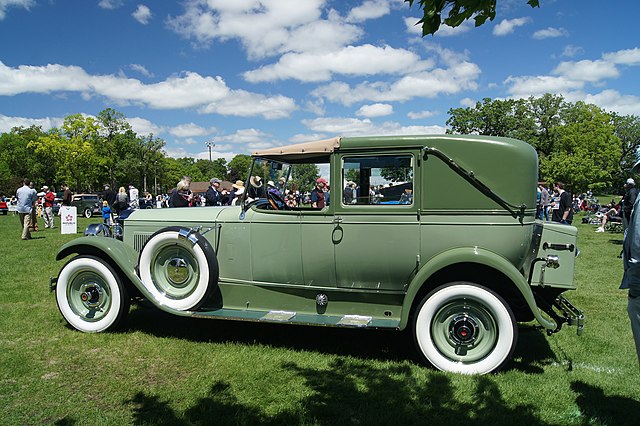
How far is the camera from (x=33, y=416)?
Result: 3346 mm

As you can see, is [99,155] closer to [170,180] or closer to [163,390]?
[170,180]

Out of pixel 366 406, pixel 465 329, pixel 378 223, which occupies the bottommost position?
pixel 366 406

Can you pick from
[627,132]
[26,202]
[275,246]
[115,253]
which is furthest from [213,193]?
[627,132]

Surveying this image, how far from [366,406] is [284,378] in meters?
0.86

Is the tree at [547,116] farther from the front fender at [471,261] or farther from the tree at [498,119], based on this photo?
the front fender at [471,261]

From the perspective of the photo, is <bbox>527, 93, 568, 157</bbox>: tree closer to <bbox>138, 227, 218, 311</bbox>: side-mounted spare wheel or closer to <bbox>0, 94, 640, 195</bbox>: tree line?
<bbox>0, 94, 640, 195</bbox>: tree line

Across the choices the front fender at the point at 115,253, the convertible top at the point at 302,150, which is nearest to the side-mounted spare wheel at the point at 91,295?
the front fender at the point at 115,253

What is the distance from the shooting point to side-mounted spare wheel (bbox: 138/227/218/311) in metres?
4.75

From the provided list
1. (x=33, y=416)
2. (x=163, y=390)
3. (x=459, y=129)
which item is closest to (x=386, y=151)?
(x=163, y=390)

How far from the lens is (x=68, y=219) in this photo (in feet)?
50.4

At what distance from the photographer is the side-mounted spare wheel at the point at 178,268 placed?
4.75m

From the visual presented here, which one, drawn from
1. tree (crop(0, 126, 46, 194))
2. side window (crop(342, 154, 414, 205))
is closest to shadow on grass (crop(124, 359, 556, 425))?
side window (crop(342, 154, 414, 205))

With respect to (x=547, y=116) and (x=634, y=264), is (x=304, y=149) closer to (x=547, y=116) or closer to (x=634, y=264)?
(x=634, y=264)

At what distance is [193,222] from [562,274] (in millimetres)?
3880
